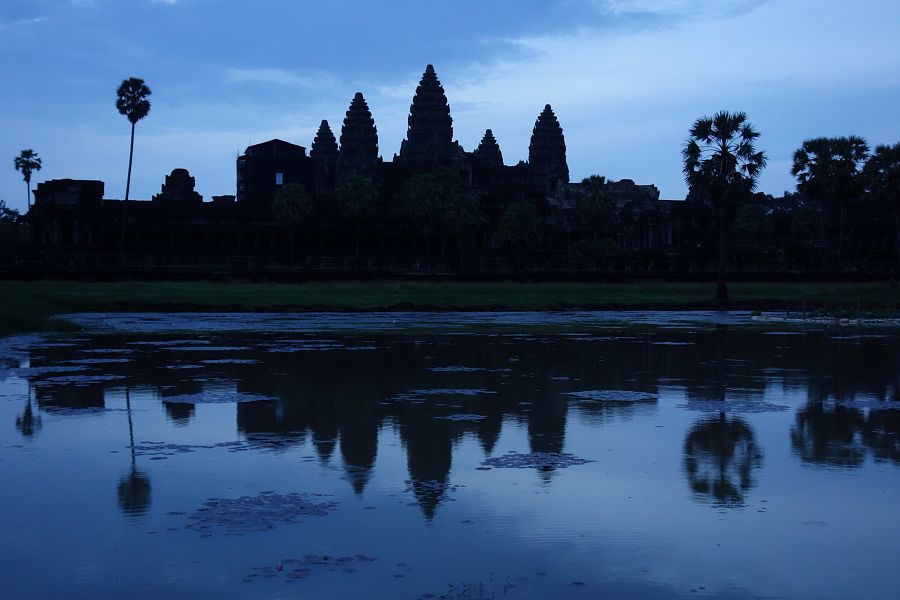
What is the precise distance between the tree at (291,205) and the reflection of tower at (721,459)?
83.1 meters

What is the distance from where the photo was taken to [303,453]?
1138 cm

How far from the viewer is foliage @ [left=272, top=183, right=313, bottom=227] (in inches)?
3720

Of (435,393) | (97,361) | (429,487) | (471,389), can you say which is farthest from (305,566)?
(97,361)

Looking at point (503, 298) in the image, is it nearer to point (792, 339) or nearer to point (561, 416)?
point (792, 339)

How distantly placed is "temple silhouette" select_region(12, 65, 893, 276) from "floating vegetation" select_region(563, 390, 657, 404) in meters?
47.8

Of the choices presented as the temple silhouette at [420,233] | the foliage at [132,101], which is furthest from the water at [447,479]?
the foliage at [132,101]

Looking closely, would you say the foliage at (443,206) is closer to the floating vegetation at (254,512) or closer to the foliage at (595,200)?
the foliage at (595,200)

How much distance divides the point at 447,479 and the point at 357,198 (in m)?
88.0

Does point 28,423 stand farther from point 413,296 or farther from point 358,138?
point 358,138

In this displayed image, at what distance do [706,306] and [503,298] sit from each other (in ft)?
31.2

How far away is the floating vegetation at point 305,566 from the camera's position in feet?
23.5

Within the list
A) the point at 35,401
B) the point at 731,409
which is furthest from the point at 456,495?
the point at 35,401

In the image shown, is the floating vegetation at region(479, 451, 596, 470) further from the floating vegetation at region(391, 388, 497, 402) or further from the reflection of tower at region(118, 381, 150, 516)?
the floating vegetation at region(391, 388, 497, 402)

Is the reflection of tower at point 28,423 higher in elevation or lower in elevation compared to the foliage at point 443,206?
lower
